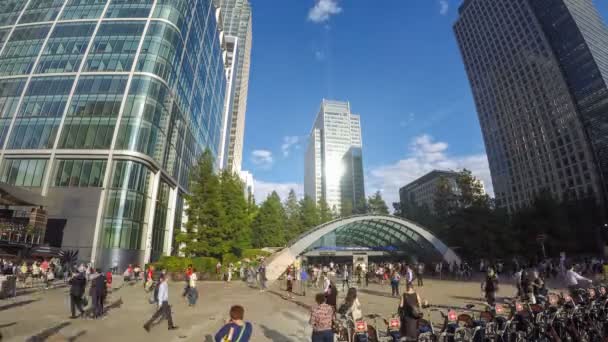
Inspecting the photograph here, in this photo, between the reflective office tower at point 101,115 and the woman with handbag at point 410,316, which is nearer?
the woman with handbag at point 410,316

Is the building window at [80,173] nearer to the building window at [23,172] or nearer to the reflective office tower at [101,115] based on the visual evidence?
the reflective office tower at [101,115]

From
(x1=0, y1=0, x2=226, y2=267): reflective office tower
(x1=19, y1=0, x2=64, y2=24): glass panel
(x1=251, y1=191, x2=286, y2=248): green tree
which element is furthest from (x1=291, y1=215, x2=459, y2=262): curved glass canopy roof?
(x1=19, y1=0, x2=64, y2=24): glass panel

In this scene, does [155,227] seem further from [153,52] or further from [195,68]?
[195,68]

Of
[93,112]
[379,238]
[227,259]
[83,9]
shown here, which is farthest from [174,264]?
[83,9]

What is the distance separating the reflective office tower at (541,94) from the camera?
8088cm

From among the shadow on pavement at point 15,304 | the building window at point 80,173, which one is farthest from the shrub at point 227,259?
the shadow on pavement at point 15,304

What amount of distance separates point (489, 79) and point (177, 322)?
127418mm

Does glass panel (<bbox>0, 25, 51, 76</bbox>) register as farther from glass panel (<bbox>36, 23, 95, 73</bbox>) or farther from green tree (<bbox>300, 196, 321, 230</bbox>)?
green tree (<bbox>300, 196, 321, 230</bbox>)

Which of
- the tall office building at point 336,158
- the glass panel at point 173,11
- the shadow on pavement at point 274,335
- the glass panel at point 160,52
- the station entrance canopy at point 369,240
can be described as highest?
the tall office building at point 336,158

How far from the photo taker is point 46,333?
29.0 ft

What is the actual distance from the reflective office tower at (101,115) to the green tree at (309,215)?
88.8ft

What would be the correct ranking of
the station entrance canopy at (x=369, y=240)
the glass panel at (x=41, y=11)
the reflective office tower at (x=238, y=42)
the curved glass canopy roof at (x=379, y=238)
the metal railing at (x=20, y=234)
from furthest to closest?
the reflective office tower at (x=238, y=42) < the glass panel at (x=41, y=11) < the curved glass canopy roof at (x=379, y=238) < the station entrance canopy at (x=369, y=240) < the metal railing at (x=20, y=234)

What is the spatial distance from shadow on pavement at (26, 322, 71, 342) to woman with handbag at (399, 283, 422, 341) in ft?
30.7

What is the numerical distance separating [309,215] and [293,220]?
3657 mm
